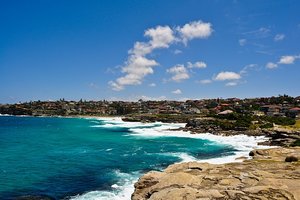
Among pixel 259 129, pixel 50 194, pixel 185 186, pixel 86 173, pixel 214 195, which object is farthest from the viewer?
pixel 259 129

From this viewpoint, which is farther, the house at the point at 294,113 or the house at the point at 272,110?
the house at the point at 272,110

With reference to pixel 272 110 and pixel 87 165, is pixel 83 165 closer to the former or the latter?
pixel 87 165

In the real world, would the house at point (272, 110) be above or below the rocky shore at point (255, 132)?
above

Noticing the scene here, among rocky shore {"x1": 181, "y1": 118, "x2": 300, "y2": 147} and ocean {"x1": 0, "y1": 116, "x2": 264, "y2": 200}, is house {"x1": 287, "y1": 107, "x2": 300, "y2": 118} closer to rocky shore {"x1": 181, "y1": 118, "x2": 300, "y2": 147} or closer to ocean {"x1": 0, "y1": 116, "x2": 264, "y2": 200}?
rocky shore {"x1": 181, "y1": 118, "x2": 300, "y2": 147}

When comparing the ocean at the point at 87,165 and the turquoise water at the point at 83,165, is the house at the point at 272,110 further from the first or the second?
the turquoise water at the point at 83,165

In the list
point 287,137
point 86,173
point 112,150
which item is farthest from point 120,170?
point 287,137

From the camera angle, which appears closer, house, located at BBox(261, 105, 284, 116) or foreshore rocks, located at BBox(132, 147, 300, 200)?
foreshore rocks, located at BBox(132, 147, 300, 200)

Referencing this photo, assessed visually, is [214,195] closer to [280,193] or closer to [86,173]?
[280,193]

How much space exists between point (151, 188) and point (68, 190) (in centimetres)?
1558

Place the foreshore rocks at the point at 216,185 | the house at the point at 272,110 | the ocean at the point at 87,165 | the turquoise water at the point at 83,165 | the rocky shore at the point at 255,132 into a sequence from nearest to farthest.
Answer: the foreshore rocks at the point at 216,185
the ocean at the point at 87,165
the turquoise water at the point at 83,165
the rocky shore at the point at 255,132
the house at the point at 272,110

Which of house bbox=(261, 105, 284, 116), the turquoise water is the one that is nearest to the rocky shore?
the turquoise water

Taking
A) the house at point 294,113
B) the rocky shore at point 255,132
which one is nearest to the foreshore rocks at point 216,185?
the rocky shore at point 255,132

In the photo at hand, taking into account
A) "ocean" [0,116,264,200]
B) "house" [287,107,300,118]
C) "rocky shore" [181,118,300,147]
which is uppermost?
"house" [287,107,300,118]

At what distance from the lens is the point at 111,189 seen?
38.6 m
